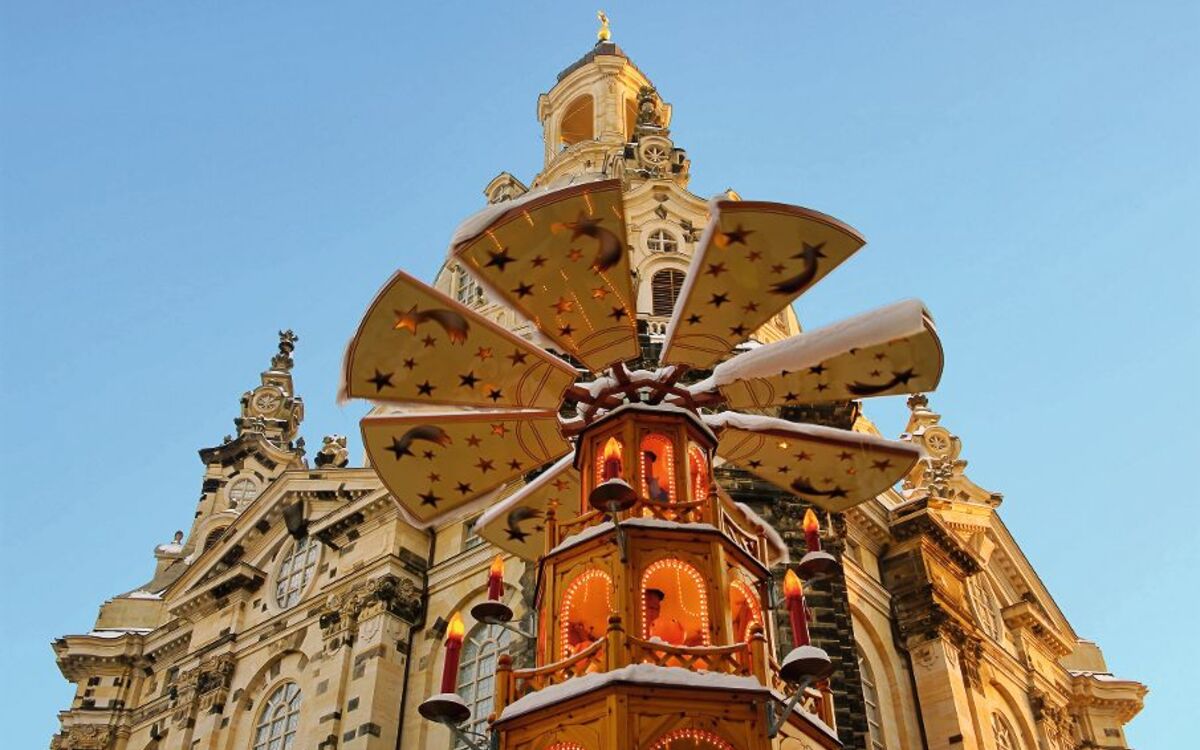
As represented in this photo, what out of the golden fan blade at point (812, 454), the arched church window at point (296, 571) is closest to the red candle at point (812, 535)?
the golden fan blade at point (812, 454)

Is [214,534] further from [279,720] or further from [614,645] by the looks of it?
[614,645]

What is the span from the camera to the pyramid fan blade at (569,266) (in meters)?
13.9

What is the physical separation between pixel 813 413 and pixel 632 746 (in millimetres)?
15799

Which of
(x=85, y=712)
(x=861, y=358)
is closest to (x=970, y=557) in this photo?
(x=861, y=358)

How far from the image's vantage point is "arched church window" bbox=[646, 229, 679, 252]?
32250 mm

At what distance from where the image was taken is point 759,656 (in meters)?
12.1

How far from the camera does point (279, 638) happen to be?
2984 centimetres

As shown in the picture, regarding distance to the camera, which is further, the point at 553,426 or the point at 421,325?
the point at 553,426

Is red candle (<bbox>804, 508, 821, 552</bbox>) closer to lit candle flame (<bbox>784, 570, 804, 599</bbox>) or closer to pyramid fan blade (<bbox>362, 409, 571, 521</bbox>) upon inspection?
lit candle flame (<bbox>784, 570, 804, 599</bbox>)

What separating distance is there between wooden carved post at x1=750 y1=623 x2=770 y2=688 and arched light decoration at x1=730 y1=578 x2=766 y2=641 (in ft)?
4.21

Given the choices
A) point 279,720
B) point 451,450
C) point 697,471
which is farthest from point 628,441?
point 279,720

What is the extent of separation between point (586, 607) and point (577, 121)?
116ft

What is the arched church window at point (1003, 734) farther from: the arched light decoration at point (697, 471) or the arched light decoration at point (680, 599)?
the arched light decoration at point (680, 599)

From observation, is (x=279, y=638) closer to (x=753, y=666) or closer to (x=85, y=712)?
(x=85, y=712)
